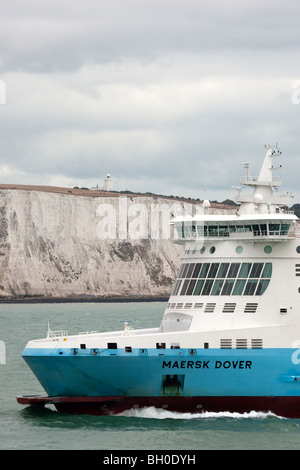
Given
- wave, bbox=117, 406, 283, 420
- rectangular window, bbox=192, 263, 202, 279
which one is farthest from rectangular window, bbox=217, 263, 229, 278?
wave, bbox=117, 406, 283, 420

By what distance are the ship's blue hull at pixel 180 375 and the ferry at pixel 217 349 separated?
3 cm

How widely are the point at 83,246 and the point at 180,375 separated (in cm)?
10041

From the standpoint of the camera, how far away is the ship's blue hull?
3059cm

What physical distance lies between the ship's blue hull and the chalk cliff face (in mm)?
96079

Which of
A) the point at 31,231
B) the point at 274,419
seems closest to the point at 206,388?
the point at 274,419

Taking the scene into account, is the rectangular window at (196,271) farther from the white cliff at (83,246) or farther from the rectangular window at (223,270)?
the white cliff at (83,246)

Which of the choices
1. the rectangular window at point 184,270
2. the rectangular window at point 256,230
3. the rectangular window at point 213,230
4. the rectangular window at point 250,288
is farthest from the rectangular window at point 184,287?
the rectangular window at point 256,230

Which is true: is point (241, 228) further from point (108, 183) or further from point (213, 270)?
point (108, 183)

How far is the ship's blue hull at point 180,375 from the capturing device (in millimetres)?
30594

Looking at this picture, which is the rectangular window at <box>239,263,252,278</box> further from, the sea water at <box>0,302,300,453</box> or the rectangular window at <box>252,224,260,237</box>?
the sea water at <box>0,302,300,453</box>

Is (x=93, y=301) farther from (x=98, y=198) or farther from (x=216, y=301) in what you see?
(x=216, y=301)

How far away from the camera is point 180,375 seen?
30.7 m

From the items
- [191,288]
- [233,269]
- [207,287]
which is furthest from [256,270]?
[191,288]

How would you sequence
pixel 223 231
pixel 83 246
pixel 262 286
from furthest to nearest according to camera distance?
pixel 83 246 → pixel 223 231 → pixel 262 286
